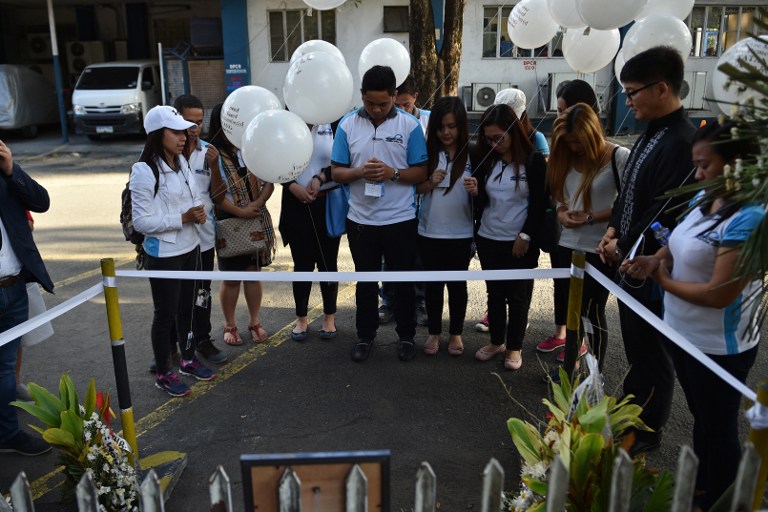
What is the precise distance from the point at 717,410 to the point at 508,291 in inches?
69.2

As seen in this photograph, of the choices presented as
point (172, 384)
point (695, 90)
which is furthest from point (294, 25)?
point (172, 384)

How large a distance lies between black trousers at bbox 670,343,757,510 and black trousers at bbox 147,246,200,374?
277 cm

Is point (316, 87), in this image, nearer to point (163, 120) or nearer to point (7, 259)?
point (163, 120)

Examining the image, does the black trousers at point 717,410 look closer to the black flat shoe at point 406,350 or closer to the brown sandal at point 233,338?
the black flat shoe at point 406,350

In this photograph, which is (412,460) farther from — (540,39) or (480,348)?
(540,39)

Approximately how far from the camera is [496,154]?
4168 mm

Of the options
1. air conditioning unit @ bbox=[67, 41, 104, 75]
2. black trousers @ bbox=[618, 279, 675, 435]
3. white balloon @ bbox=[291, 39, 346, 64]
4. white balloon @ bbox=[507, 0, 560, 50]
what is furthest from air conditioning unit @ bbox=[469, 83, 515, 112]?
air conditioning unit @ bbox=[67, 41, 104, 75]

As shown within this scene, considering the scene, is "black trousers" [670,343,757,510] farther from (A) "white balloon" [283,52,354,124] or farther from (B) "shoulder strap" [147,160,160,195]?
(B) "shoulder strap" [147,160,160,195]

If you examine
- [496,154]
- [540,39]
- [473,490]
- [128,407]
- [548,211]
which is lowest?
[473,490]

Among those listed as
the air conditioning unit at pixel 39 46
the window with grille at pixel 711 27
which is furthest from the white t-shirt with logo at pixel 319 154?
the air conditioning unit at pixel 39 46

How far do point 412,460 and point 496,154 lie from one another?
2036mm

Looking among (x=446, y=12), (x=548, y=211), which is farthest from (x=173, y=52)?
(x=548, y=211)

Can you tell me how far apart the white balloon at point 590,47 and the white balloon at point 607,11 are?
90cm

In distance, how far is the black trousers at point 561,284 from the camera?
3.89 metres
